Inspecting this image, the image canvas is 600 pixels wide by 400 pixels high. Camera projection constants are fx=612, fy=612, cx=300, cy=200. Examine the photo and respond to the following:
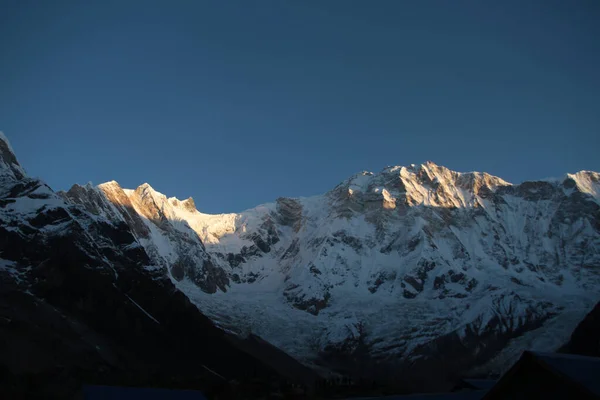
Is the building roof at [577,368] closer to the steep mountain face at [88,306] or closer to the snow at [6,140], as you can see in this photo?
the steep mountain face at [88,306]

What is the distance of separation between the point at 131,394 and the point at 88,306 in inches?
3098

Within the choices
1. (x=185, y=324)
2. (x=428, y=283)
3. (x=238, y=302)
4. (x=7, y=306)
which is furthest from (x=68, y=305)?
(x=428, y=283)

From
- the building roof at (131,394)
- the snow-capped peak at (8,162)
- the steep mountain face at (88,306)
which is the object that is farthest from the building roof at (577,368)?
the snow-capped peak at (8,162)

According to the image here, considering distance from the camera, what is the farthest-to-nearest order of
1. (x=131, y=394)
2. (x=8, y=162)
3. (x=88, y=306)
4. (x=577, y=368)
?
(x=8, y=162)
(x=88, y=306)
(x=131, y=394)
(x=577, y=368)

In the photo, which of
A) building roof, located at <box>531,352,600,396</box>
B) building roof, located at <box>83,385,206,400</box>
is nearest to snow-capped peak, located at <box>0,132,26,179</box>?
building roof, located at <box>83,385,206,400</box>

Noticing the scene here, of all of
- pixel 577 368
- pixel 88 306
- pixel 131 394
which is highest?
pixel 88 306

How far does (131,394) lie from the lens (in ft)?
119

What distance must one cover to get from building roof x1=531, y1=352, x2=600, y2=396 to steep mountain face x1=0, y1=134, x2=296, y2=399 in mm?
65949

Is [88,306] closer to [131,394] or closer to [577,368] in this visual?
[131,394]

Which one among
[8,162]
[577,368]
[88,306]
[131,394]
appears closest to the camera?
[577,368]

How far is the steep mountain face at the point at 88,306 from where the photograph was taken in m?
87.5

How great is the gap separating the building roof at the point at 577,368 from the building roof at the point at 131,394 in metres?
25.8

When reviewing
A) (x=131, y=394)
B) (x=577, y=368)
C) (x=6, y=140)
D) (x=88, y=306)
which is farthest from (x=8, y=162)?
(x=577, y=368)

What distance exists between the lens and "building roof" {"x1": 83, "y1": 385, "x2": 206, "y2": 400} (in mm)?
35250
